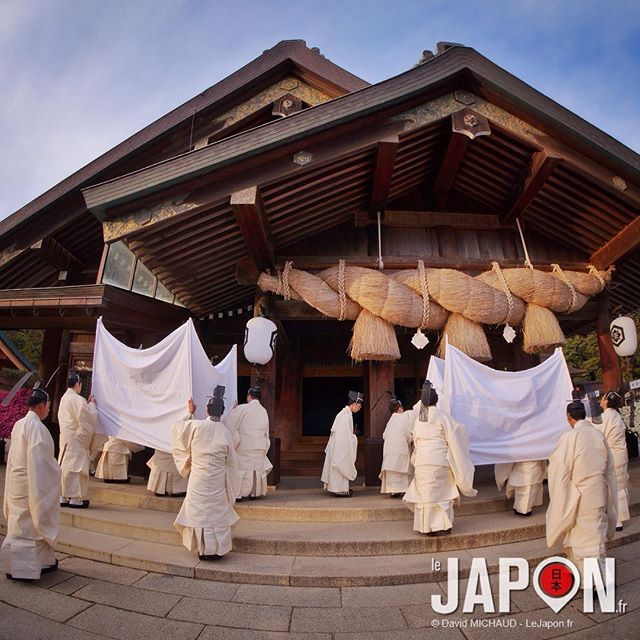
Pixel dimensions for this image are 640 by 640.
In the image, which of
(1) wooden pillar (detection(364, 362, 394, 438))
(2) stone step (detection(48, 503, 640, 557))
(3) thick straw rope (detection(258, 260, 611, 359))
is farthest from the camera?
(1) wooden pillar (detection(364, 362, 394, 438))

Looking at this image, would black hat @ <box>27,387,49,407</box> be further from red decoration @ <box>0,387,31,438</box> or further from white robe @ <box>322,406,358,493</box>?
red decoration @ <box>0,387,31,438</box>

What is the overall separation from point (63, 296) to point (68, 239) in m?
2.68

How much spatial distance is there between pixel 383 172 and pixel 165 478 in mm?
5725

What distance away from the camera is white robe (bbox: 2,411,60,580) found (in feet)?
12.7

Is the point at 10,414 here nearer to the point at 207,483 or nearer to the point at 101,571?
the point at 101,571

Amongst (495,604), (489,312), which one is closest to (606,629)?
(495,604)

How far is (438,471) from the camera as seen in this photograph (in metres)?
4.89

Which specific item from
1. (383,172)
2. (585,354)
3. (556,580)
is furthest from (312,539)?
(585,354)

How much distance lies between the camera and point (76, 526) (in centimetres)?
523

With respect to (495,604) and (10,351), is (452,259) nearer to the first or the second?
(495,604)

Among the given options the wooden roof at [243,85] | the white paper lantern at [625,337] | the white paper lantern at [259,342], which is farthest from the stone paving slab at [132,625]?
the white paper lantern at [625,337]

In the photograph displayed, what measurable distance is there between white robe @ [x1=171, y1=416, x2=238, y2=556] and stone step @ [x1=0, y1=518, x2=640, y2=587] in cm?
23

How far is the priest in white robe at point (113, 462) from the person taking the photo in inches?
265

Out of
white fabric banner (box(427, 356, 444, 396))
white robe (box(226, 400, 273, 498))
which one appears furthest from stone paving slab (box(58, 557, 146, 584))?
white fabric banner (box(427, 356, 444, 396))
